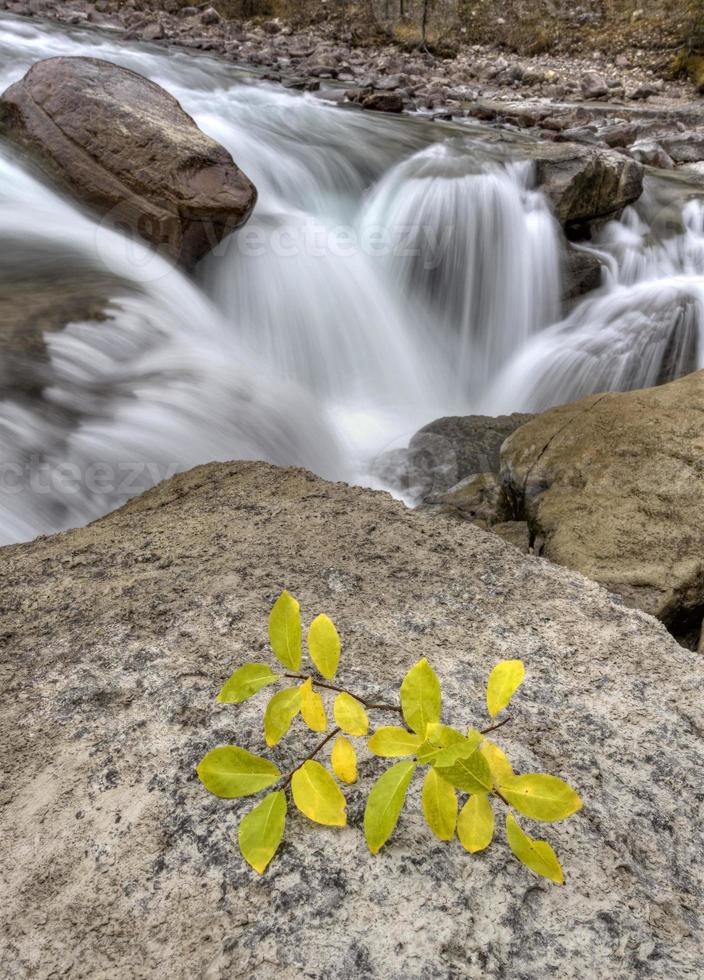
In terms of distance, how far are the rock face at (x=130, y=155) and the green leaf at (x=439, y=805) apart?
12.9ft

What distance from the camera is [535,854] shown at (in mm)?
683

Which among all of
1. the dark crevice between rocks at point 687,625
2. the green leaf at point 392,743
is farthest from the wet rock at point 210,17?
the green leaf at point 392,743

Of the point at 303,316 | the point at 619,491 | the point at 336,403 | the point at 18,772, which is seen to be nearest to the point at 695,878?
the point at 18,772

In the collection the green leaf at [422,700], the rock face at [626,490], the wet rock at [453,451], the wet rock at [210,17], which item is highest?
the wet rock at [210,17]

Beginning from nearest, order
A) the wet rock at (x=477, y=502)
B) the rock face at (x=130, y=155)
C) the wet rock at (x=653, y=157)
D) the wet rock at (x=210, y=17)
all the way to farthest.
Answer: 1. the wet rock at (x=477, y=502)
2. the rock face at (x=130, y=155)
3. the wet rock at (x=653, y=157)
4. the wet rock at (x=210, y=17)

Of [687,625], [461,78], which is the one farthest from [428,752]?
[461,78]

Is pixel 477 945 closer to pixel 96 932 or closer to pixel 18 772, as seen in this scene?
pixel 96 932

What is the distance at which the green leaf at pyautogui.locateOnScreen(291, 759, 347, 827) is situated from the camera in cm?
71

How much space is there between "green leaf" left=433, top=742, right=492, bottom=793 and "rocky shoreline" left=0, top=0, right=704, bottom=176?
785 centimetres

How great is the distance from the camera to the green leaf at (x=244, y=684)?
0.79 meters

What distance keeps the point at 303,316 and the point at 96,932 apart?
4.27m

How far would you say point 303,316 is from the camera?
470 cm

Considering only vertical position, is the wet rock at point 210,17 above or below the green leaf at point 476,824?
above

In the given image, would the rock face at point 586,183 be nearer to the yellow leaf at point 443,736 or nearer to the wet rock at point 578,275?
the wet rock at point 578,275
